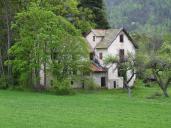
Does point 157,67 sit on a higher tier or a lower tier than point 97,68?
lower

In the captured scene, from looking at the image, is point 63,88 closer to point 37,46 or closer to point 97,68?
point 37,46

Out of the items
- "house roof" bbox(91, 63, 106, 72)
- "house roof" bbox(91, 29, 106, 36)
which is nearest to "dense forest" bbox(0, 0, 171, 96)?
"house roof" bbox(91, 63, 106, 72)

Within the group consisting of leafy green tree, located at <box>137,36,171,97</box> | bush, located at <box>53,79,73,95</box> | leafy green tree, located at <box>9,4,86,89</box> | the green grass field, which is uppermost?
leafy green tree, located at <box>9,4,86,89</box>

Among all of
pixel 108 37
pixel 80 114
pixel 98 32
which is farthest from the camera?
pixel 98 32

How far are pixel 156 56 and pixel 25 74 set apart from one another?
16249mm

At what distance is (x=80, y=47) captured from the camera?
63219 mm

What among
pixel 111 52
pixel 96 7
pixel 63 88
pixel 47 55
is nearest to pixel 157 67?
pixel 63 88

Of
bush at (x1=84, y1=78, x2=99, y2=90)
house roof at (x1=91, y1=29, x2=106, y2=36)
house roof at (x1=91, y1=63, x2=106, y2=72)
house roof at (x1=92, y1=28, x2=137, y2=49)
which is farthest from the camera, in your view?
house roof at (x1=91, y1=29, x2=106, y2=36)

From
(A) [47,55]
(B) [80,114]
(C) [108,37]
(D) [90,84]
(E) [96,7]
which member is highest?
(E) [96,7]

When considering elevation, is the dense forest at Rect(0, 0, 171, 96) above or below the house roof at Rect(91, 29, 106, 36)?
below

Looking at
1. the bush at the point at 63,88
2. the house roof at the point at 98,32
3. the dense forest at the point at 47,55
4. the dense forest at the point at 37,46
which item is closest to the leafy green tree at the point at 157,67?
the dense forest at the point at 47,55

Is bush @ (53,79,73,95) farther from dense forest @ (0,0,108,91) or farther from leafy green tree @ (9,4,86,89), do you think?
leafy green tree @ (9,4,86,89)

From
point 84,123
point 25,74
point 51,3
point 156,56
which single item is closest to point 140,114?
point 84,123

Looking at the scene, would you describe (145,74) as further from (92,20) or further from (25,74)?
(92,20)
